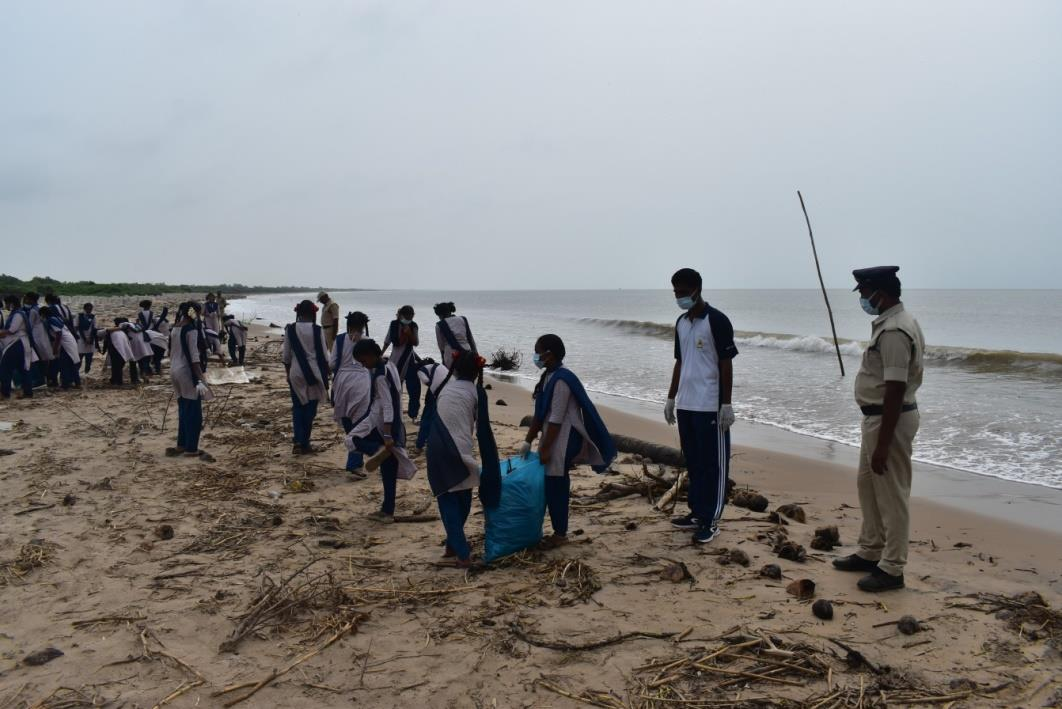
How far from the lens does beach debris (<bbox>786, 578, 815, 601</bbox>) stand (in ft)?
13.4

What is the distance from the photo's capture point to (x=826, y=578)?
14.4 ft

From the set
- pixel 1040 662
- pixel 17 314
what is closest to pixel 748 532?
pixel 1040 662

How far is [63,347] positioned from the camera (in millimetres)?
12297

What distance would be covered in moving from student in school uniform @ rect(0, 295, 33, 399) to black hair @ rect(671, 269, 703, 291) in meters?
11.2

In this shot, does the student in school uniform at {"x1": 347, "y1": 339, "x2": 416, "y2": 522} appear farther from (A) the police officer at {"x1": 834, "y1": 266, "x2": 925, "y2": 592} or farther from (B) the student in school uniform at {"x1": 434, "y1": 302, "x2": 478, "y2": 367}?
(A) the police officer at {"x1": 834, "y1": 266, "x2": 925, "y2": 592}

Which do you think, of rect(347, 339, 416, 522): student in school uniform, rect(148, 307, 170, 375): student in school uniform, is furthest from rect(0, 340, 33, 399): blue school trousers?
rect(347, 339, 416, 522): student in school uniform

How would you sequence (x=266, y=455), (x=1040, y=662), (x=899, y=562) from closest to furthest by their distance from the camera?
(x=1040, y=662), (x=899, y=562), (x=266, y=455)

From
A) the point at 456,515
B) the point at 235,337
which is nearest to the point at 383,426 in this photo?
the point at 456,515

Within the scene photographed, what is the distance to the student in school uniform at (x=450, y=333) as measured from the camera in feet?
29.4

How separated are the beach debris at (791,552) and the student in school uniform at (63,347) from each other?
1228 centimetres

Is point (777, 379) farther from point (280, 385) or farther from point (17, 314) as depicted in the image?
point (17, 314)

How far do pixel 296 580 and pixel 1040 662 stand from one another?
13.5 ft

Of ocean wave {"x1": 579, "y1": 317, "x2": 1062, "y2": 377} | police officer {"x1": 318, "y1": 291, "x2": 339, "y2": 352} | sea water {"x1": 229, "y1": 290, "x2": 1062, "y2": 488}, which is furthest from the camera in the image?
ocean wave {"x1": 579, "y1": 317, "x2": 1062, "y2": 377}

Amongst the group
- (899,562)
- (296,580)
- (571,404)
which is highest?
(571,404)
